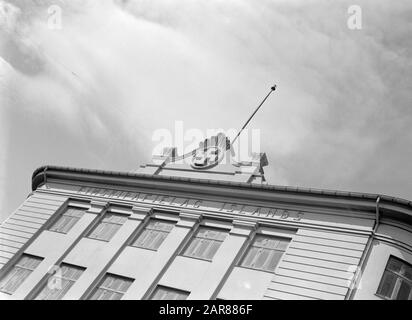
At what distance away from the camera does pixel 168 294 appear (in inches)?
685

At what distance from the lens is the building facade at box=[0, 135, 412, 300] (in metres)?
16.4

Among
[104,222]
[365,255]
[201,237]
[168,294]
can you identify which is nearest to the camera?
[365,255]

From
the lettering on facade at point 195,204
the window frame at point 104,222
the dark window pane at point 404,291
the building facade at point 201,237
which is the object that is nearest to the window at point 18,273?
the building facade at point 201,237

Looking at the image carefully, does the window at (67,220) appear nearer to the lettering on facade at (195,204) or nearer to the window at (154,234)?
the lettering on facade at (195,204)

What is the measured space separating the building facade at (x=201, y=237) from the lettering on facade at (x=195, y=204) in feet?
0.16

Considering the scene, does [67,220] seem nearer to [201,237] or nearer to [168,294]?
→ [201,237]

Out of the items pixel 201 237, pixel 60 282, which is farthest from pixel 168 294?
pixel 60 282

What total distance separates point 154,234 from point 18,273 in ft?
19.9

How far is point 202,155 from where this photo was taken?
23.6 metres

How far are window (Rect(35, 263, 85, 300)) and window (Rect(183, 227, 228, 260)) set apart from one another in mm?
4526

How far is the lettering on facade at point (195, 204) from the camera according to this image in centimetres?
1883
